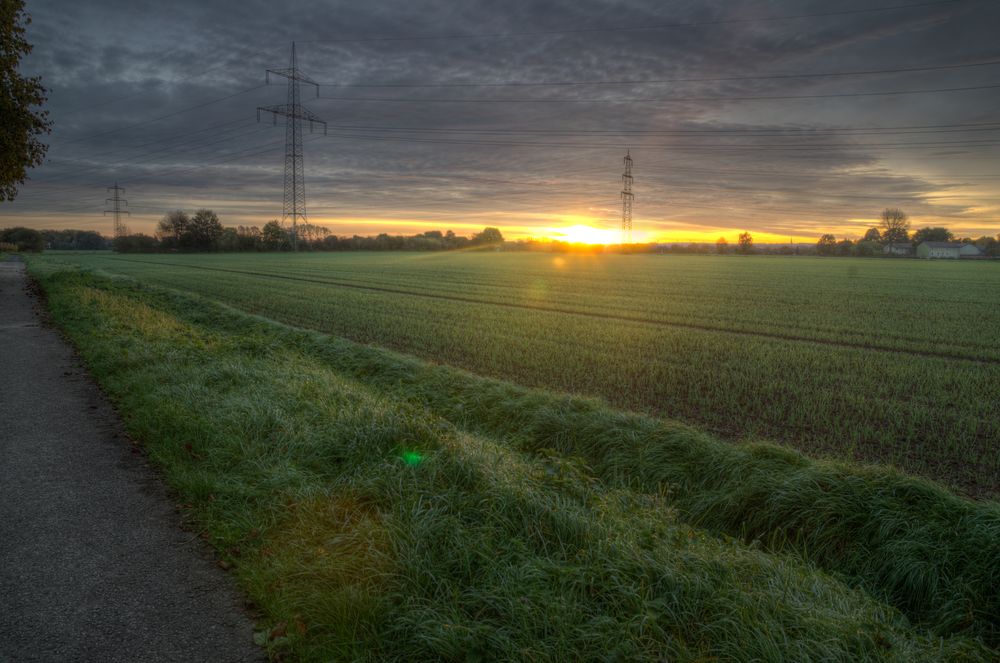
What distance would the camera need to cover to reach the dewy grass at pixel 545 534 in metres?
3.47

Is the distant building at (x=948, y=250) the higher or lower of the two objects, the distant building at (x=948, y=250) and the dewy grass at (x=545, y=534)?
the higher

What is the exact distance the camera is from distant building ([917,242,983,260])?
116250mm

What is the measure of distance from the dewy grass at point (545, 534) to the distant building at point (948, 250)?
140 m

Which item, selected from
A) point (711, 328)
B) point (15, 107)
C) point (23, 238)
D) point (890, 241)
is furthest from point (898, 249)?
point (23, 238)

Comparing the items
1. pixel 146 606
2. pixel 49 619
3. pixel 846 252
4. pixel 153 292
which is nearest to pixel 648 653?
pixel 146 606

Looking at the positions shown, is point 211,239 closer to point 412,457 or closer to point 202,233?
point 202,233

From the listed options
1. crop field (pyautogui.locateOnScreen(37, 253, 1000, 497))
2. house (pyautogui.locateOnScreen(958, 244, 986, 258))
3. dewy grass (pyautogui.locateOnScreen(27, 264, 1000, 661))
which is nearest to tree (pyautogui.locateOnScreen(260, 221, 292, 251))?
crop field (pyautogui.locateOnScreen(37, 253, 1000, 497))

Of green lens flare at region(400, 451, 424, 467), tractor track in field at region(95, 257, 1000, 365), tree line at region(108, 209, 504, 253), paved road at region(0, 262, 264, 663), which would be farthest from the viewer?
tree line at region(108, 209, 504, 253)

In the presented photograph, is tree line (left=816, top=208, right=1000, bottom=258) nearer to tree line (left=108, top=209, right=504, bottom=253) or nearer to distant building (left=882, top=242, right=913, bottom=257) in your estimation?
distant building (left=882, top=242, right=913, bottom=257)

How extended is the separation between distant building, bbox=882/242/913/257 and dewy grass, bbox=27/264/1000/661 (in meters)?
138

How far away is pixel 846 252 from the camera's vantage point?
116938 mm

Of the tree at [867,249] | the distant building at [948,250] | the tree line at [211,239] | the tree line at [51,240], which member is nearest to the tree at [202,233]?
the tree line at [211,239]

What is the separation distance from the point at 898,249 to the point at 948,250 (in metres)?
8.70

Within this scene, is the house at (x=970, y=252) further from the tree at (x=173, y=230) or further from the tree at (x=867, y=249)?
the tree at (x=173, y=230)
